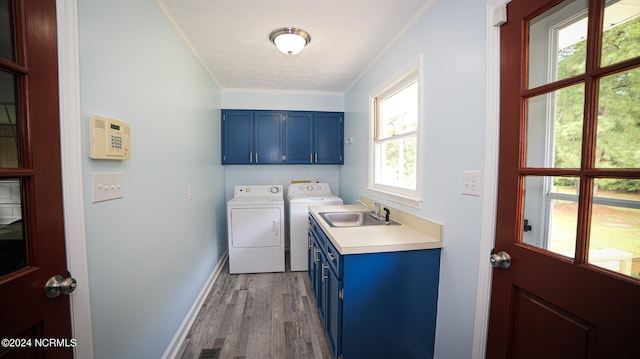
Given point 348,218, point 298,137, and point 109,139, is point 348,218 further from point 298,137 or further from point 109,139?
point 109,139

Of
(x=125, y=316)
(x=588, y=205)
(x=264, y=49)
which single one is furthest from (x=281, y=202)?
(x=588, y=205)

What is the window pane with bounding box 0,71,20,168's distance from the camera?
654 millimetres

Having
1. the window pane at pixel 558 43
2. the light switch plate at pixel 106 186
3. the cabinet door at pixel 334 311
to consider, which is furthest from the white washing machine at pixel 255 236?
the window pane at pixel 558 43

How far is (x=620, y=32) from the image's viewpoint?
66 cm

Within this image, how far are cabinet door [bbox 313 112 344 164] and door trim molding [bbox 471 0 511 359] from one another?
2386mm

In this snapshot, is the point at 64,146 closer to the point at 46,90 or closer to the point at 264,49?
the point at 46,90

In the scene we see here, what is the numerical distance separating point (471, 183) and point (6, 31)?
1.84 metres

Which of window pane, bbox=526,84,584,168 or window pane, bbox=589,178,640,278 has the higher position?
window pane, bbox=526,84,584,168

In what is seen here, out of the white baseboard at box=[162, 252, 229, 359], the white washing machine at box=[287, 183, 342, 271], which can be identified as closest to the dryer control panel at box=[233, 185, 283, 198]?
the white washing machine at box=[287, 183, 342, 271]

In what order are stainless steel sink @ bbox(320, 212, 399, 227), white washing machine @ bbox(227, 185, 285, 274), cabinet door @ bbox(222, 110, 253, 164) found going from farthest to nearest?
cabinet door @ bbox(222, 110, 253, 164)
white washing machine @ bbox(227, 185, 285, 274)
stainless steel sink @ bbox(320, 212, 399, 227)

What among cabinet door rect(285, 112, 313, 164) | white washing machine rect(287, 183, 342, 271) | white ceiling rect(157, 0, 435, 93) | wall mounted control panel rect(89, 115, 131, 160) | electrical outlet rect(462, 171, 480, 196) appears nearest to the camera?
wall mounted control panel rect(89, 115, 131, 160)

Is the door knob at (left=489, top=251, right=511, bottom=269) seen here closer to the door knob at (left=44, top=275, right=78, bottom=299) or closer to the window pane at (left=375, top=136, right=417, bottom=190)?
the window pane at (left=375, top=136, right=417, bottom=190)

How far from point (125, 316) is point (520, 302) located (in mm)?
1822

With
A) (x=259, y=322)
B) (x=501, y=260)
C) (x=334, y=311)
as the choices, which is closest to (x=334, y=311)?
(x=334, y=311)
